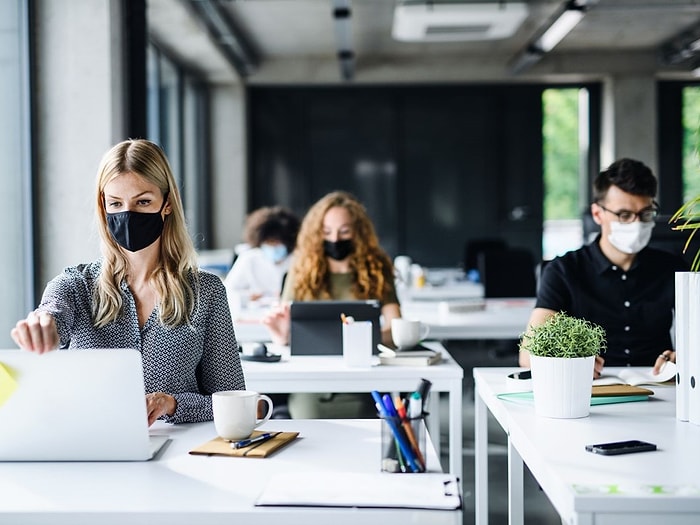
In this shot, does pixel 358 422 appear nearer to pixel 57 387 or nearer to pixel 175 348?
pixel 175 348

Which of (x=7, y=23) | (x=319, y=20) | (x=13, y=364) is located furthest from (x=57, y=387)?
(x=319, y=20)

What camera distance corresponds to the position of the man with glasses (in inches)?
117

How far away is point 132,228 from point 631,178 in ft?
5.64

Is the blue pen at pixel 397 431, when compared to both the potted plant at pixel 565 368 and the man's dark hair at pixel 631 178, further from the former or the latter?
the man's dark hair at pixel 631 178

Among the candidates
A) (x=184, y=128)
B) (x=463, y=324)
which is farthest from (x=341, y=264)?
(x=184, y=128)

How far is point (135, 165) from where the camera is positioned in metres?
2.12

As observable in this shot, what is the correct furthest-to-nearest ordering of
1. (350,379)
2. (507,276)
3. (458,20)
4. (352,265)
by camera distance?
(458,20) < (507,276) < (352,265) < (350,379)

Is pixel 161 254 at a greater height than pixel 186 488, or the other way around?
pixel 161 254

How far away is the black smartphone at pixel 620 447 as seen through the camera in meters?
1.60

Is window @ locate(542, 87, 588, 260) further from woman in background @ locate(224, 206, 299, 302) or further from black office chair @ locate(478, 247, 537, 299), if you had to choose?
woman in background @ locate(224, 206, 299, 302)

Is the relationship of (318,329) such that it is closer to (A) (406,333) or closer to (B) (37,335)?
(A) (406,333)

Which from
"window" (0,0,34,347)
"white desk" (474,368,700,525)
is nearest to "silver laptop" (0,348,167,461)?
"white desk" (474,368,700,525)

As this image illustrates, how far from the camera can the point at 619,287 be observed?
9.83ft

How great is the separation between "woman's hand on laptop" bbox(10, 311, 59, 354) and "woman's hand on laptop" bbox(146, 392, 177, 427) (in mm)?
314
